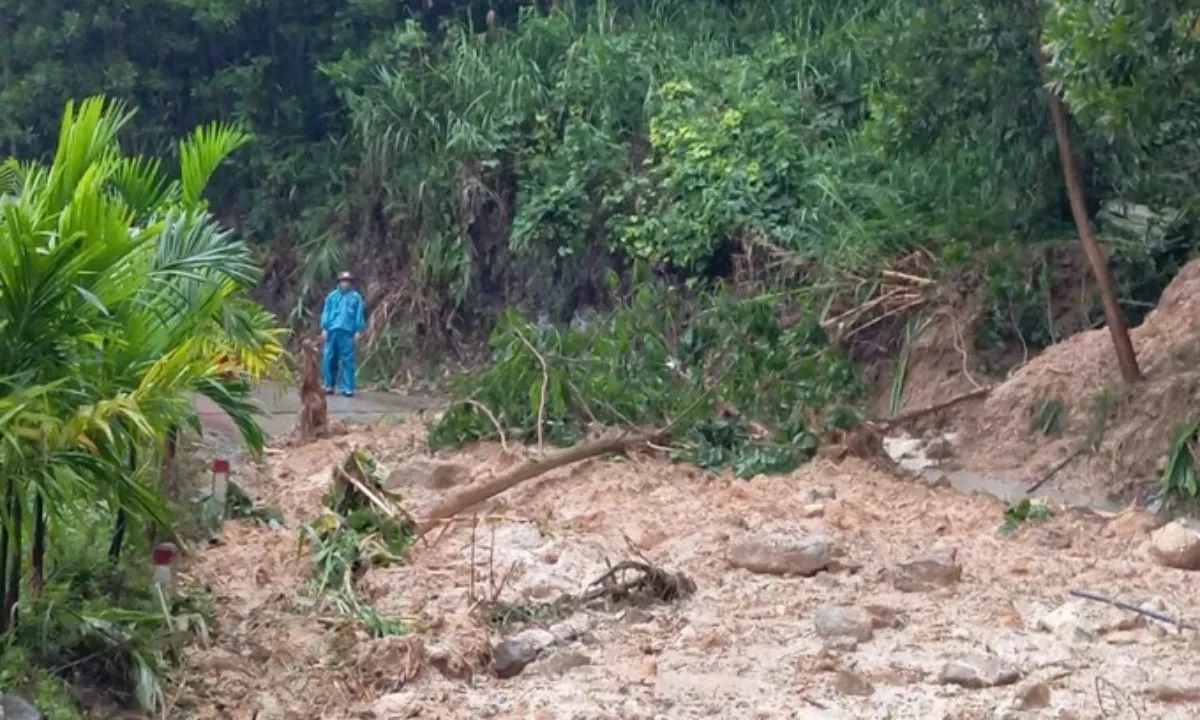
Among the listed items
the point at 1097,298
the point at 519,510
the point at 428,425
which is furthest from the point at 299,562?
the point at 1097,298

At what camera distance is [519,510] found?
9492 mm

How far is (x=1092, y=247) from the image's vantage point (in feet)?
35.7

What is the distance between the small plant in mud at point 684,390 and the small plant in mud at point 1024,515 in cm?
181

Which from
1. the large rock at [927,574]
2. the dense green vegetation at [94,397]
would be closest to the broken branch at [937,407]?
the large rock at [927,574]

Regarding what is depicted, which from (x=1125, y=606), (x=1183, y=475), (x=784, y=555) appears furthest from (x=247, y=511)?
(x=1183, y=475)

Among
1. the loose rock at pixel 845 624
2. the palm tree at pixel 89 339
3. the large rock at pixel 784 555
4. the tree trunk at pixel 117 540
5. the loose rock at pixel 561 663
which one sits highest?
the palm tree at pixel 89 339

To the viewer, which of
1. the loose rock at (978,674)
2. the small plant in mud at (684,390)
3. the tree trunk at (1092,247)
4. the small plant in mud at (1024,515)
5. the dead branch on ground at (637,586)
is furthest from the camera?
the small plant in mud at (684,390)

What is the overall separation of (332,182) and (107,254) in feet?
53.1

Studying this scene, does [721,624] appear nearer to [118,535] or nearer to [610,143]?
[118,535]

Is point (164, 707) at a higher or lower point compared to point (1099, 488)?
higher

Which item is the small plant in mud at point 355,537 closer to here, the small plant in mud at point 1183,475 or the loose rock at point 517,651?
the loose rock at point 517,651

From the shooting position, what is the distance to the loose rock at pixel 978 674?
6094 mm

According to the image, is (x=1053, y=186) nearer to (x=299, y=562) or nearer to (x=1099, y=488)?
(x=1099, y=488)

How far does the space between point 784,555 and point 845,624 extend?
1133 mm
